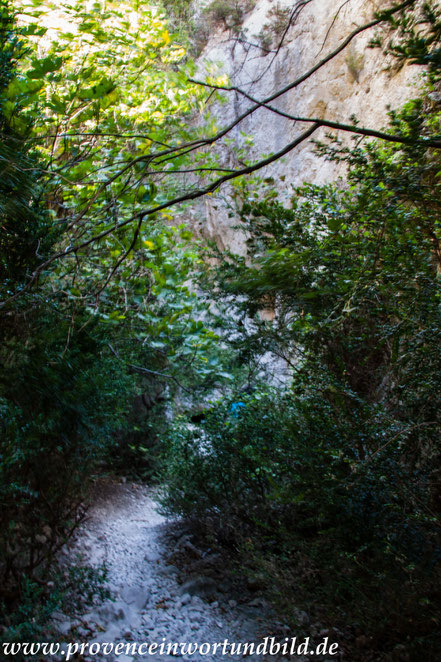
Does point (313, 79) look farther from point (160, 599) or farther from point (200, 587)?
point (160, 599)

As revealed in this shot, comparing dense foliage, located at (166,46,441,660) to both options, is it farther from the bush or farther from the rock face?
the rock face

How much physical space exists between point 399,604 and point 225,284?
8.11 feet

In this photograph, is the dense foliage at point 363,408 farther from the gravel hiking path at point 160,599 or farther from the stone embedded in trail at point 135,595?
the stone embedded in trail at point 135,595

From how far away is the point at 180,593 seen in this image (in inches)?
143

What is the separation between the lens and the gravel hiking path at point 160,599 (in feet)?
9.64

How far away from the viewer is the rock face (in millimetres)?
6672

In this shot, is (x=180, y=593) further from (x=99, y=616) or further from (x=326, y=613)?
(x=326, y=613)

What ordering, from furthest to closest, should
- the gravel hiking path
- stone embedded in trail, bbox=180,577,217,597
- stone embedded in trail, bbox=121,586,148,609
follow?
stone embedded in trail, bbox=180,577,217,597 → stone embedded in trail, bbox=121,586,148,609 → the gravel hiking path

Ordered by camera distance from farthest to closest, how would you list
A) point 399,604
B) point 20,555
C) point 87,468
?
1. point 87,468
2. point 20,555
3. point 399,604

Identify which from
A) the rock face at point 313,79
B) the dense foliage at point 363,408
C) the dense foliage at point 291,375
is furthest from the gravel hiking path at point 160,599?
the rock face at point 313,79

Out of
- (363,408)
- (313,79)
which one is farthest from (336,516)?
(313,79)

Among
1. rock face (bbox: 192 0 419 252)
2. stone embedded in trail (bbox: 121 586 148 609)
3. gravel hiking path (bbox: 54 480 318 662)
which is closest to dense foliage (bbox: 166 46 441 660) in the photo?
gravel hiking path (bbox: 54 480 318 662)

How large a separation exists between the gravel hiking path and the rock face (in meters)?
4.70

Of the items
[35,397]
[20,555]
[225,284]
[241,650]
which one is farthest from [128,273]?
[241,650]
